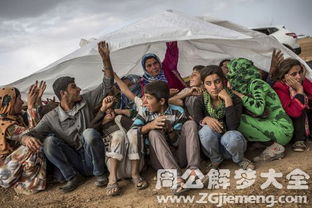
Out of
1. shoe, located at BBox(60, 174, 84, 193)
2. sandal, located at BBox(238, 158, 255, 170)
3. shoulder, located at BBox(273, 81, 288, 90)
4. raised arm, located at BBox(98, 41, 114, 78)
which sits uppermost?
raised arm, located at BBox(98, 41, 114, 78)

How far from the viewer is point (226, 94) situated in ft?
10.4

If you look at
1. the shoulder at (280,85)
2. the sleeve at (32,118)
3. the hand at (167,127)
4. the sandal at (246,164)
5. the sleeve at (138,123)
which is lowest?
the sandal at (246,164)

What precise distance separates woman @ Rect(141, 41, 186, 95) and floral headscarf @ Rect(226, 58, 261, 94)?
70 cm

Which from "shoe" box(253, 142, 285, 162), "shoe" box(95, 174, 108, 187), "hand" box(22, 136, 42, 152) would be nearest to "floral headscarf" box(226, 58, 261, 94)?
"shoe" box(253, 142, 285, 162)

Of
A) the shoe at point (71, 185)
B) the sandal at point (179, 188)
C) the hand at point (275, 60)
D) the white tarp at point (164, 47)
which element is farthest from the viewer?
the hand at point (275, 60)

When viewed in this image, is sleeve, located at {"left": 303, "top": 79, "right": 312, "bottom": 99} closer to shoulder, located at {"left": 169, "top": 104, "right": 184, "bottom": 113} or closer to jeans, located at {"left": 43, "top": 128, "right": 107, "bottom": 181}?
shoulder, located at {"left": 169, "top": 104, "right": 184, "bottom": 113}

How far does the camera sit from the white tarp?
3850 millimetres

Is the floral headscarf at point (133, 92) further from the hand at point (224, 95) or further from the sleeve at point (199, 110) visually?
the hand at point (224, 95)

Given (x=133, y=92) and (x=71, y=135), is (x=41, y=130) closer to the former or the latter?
Result: (x=71, y=135)

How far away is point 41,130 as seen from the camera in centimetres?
354

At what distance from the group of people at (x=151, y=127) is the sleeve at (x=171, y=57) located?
1.18m

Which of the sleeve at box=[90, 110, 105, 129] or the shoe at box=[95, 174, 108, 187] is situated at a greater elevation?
the sleeve at box=[90, 110, 105, 129]

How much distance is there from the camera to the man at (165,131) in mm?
3131

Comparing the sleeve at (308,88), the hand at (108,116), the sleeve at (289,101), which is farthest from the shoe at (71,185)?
the sleeve at (308,88)
